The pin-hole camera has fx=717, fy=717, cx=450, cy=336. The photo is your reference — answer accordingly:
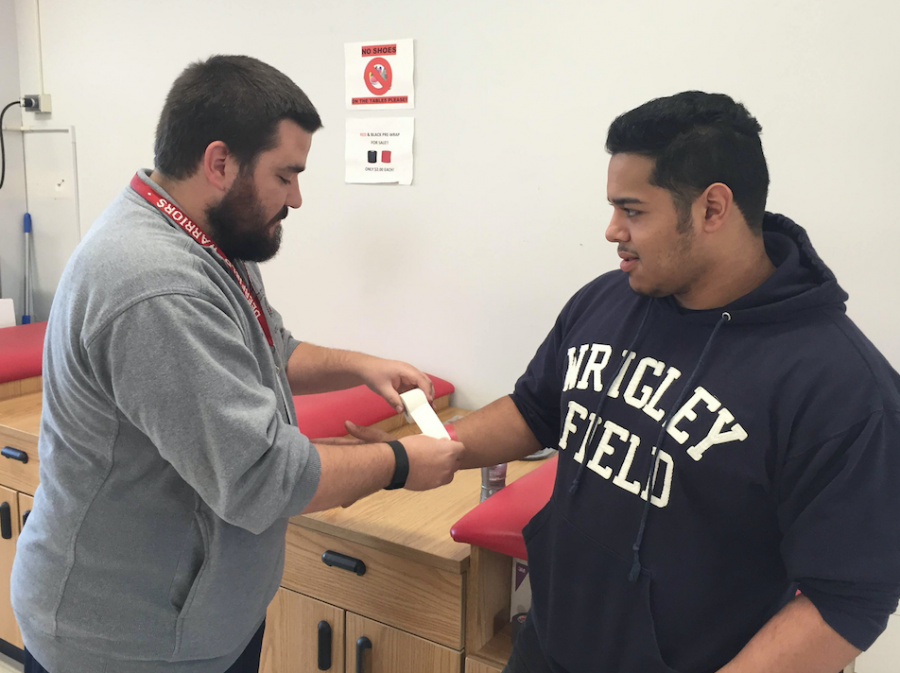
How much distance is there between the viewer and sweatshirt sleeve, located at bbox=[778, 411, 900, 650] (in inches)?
35.4

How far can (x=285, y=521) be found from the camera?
1304 millimetres

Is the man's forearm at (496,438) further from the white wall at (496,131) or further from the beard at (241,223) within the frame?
the white wall at (496,131)

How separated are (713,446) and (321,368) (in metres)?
0.87

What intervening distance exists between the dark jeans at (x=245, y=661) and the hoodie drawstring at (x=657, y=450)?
0.73 meters

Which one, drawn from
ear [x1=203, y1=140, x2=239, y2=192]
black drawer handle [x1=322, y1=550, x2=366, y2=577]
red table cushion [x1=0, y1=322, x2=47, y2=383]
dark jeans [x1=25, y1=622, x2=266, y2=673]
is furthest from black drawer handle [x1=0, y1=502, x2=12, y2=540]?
ear [x1=203, y1=140, x2=239, y2=192]

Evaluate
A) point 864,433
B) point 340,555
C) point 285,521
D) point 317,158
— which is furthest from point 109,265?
point 317,158

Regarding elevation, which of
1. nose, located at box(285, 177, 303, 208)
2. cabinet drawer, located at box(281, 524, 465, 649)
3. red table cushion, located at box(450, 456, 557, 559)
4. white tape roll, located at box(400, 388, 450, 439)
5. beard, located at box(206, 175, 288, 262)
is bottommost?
cabinet drawer, located at box(281, 524, 465, 649)

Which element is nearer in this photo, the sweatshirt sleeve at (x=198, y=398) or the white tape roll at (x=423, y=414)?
the sweatshirt sleeve at (x=198, y=398)

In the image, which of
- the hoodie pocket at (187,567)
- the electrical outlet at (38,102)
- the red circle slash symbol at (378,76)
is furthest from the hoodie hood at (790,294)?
the electrical outlet at (38,102)

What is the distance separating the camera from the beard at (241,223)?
1189 millimetres

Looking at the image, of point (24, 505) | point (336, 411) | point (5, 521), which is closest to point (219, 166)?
point (336, 411)

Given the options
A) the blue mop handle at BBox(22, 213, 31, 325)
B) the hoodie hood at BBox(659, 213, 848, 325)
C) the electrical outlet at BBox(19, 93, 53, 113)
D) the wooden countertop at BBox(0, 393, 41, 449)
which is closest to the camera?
the hoodie hood at BBox(659, 213, 848, 325)

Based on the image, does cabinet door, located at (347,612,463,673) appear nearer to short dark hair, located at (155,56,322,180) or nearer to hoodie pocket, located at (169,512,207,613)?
hoodie pocket, located at (169,512,207,613)

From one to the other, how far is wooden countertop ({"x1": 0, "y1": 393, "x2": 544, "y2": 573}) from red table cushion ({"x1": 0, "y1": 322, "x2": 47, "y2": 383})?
120cm
